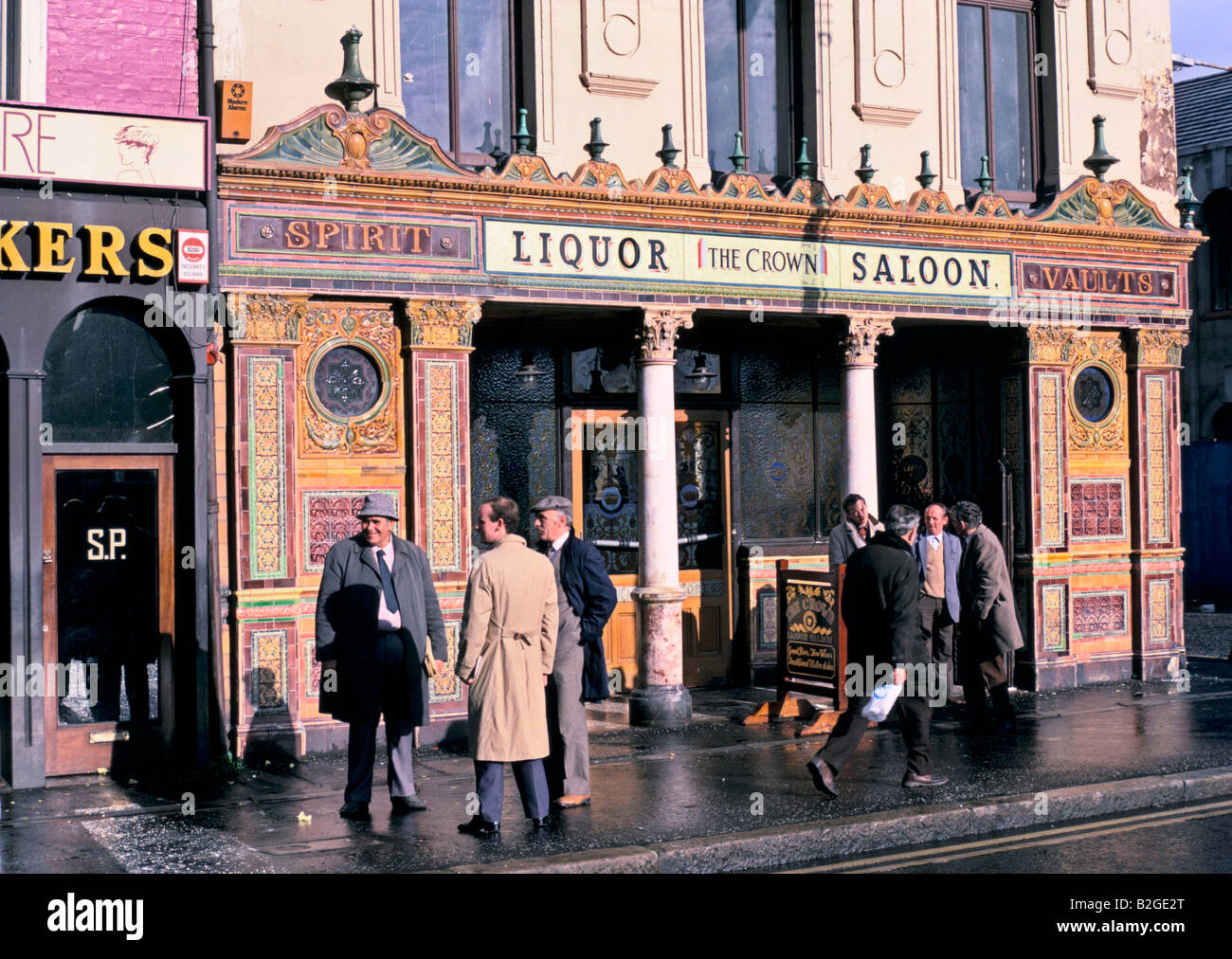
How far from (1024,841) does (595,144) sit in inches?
271

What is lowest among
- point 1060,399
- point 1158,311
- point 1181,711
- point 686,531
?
point 1181,711

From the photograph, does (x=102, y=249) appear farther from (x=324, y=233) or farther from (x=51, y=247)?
(x=324, y=233)

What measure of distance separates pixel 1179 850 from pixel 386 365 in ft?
23.0

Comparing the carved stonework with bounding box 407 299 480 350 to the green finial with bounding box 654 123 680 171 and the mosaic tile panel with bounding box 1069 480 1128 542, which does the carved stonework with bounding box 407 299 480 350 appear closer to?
the green finial with bounding box 654 123 680 171

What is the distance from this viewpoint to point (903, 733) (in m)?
9.63

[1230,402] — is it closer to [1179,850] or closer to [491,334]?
[491,334]

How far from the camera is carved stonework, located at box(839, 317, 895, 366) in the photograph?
14.0 m

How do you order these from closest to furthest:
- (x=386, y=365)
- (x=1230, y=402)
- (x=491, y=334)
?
(x=386, y=365) < (x=491, y=334) < (x=1230, y=402)

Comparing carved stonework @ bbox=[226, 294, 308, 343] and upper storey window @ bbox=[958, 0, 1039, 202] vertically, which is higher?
upper storey window @ bbox=[958, 0, 1039, 202]

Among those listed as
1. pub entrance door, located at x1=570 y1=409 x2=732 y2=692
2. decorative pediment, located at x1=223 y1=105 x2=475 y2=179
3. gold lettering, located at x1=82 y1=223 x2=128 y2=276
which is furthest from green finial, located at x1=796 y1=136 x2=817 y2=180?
gold lettering, located at x1=82 y1=223 x2=128 y2=276

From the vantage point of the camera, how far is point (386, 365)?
1209cm

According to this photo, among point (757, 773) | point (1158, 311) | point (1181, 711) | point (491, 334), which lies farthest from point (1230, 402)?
point (757, 773)

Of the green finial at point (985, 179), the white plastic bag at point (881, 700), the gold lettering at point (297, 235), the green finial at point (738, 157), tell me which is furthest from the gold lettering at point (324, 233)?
the green finial at point (985, 179)

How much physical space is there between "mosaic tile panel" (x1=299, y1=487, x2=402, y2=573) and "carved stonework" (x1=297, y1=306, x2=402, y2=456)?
1.10ft
